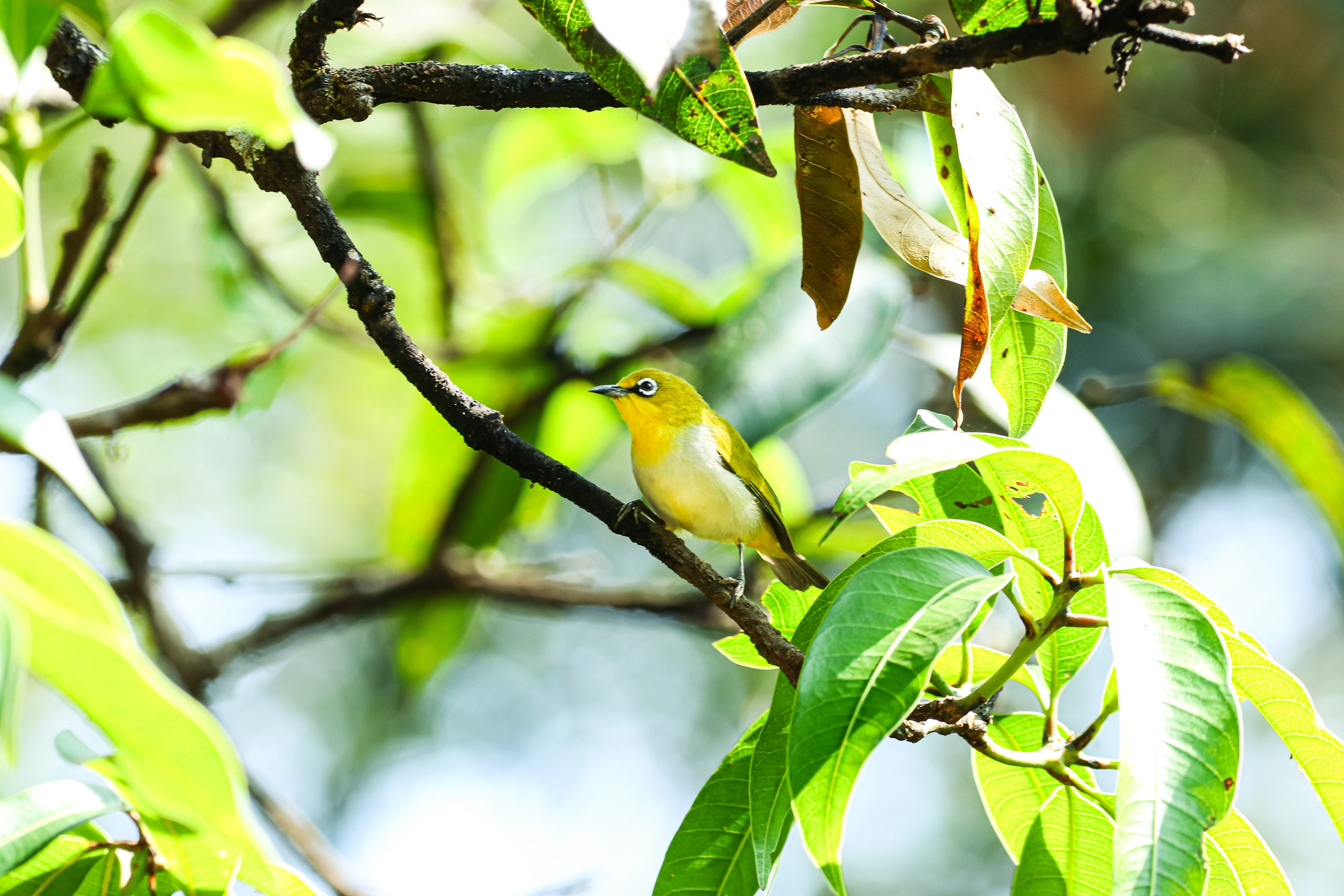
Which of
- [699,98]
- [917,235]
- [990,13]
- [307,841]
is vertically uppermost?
[990,13]

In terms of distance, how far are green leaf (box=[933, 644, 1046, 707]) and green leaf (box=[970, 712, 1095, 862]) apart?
0.16ft

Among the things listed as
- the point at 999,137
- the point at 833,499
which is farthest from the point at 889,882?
the point at 999,137

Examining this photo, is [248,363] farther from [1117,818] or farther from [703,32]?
[1117,818]

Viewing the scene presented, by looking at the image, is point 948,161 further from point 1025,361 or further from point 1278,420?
point 1278,420

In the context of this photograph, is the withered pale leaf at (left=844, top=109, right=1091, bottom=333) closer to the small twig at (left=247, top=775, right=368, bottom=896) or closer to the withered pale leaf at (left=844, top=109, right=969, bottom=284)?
the withered pale leaf at (left=844, top=109, right=969, bottom=284)

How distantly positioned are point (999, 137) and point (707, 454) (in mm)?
1775

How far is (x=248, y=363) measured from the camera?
7.15ft

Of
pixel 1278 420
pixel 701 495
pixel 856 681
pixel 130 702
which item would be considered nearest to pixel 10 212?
pixel 130 702

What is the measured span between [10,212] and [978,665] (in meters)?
1.36

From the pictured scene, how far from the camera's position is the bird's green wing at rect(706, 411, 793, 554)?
2889mm

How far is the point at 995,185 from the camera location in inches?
46.6

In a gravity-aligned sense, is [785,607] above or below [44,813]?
above

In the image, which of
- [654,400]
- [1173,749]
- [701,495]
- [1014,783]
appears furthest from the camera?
[654,400]

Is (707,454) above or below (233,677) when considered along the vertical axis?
above
